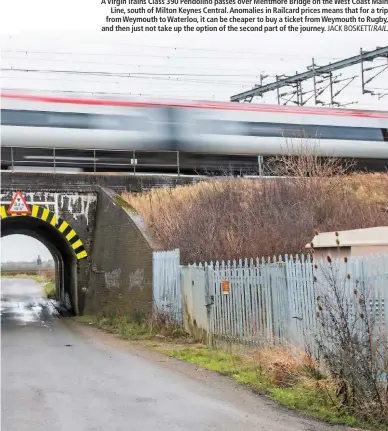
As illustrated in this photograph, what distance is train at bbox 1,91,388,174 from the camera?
2319cm

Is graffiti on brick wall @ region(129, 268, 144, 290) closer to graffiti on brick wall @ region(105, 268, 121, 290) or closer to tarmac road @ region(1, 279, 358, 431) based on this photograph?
graffiti on brick wall @ region(105, 268, 121, 290)

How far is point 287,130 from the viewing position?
1024 inches

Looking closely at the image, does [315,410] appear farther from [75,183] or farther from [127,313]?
[75,183]

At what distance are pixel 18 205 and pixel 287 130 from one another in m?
11.5

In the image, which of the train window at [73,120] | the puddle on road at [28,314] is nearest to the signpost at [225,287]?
the puddle on road at [28,314]

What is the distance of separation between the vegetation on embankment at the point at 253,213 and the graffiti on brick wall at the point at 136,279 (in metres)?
1.11

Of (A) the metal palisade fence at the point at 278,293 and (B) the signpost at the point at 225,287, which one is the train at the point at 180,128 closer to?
(A) the metal palisade fence at the point at 278,293

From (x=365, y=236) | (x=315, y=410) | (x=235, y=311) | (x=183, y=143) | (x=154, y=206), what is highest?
(x=183, y=143)

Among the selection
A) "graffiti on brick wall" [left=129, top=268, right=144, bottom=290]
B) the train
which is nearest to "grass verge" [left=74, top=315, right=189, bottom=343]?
"graffiti on brick wall" [left=129, top=268, right=144, bottom=290]

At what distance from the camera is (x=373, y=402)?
22.3ft

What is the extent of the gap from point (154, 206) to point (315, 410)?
1331 centimetres

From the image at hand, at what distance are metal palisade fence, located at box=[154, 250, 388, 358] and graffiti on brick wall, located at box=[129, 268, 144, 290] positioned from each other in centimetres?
257

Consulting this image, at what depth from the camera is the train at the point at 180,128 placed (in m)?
23.2

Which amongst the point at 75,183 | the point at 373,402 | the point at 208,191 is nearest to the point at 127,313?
the point at 208,191
